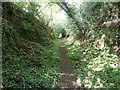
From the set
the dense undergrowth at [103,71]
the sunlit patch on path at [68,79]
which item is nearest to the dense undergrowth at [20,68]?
the sunlit patch on path at [68,79]

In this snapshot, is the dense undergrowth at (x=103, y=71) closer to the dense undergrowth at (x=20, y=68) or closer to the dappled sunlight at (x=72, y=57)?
the dappled sunlight at (x=72, y=57)

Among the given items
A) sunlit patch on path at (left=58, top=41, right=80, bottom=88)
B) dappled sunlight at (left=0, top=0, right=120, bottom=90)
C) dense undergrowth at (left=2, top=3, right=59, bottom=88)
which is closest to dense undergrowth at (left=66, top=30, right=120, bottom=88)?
dappled sunlight at (left=0, top=0, right=120, bottom=90)

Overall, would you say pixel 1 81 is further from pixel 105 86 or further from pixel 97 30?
pixel 97 30

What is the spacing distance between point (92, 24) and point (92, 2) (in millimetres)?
2399

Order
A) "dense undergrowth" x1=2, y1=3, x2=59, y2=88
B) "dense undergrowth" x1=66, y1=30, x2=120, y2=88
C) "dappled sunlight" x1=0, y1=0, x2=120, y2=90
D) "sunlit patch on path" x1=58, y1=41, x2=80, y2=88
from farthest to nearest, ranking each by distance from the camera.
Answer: "sunlit patch on path" x1=58, y1=41, x2=80, y2=88, "dappled sunlight" x1=0, y1=0, x2=120, y2=90, "dense undergrowth" x1=66, y1=30, x2=120, y2=88, "dense undergrowth" x1=2, y1=3, x2=59, y2=88

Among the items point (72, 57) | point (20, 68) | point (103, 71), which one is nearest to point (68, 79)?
point (103, 71)

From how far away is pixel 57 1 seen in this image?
12742mm

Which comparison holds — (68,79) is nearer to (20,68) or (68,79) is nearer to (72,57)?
(20,68)

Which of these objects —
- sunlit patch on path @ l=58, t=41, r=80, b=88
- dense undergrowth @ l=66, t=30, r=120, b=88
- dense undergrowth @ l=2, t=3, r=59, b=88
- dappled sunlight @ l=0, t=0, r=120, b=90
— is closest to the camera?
dense undergrowth @ l=2, t=3, r=59, b=88

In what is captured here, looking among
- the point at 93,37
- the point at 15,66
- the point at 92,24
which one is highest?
the point at 92,24

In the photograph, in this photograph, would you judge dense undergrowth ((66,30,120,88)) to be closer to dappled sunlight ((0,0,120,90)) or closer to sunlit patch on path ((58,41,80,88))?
dappled sunlight ((0,0,120,90))

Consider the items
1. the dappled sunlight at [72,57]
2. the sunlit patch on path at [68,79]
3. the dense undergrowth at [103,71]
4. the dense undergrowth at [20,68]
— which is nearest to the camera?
the dense undergrowth at [20,68]

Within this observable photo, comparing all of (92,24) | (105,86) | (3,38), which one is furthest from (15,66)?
(92,24)

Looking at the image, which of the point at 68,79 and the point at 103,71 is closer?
the point at 68,79
